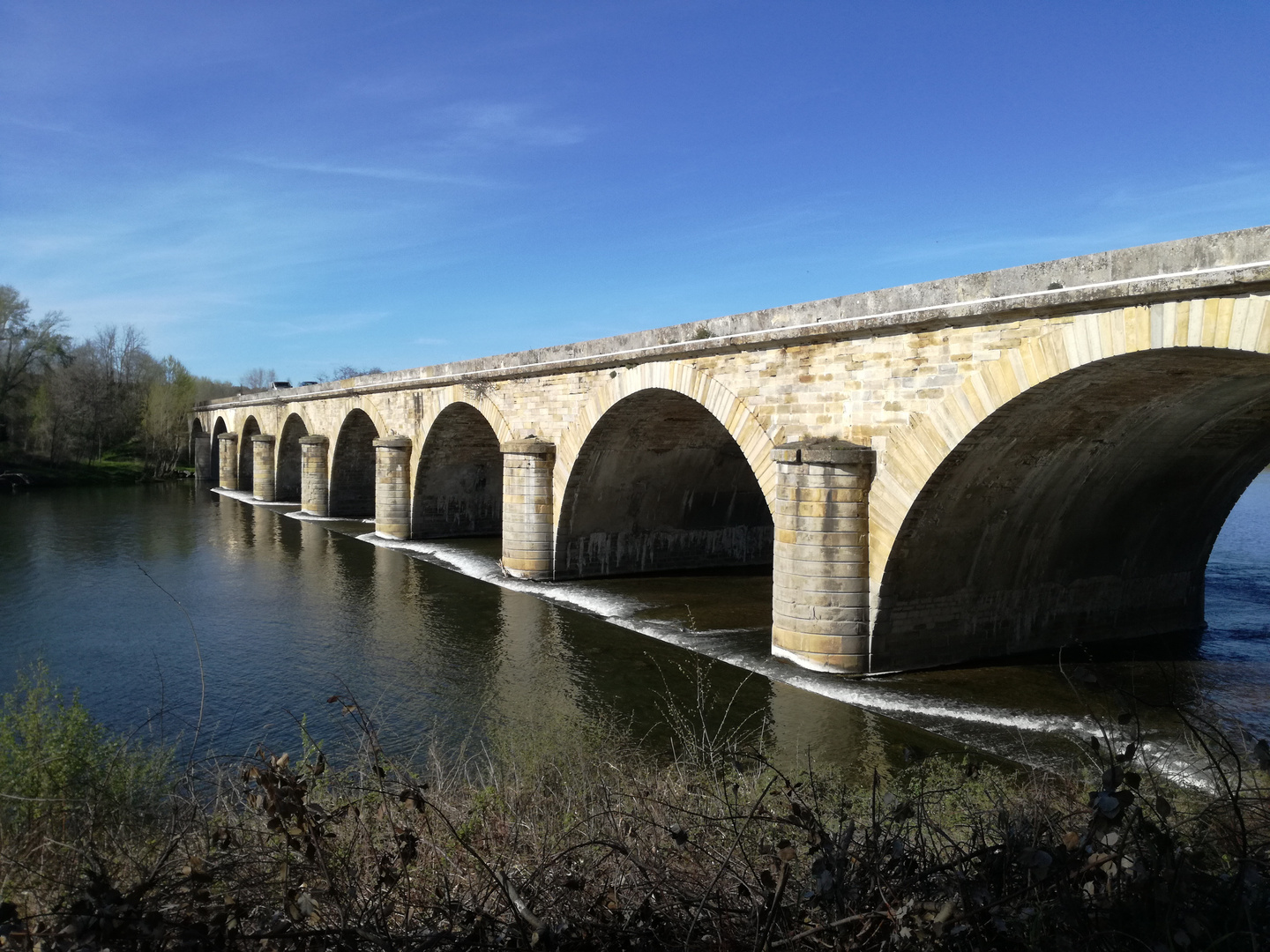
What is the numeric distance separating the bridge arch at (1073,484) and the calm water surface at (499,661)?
0.62 m

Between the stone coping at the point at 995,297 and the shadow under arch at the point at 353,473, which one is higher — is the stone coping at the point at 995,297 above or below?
above

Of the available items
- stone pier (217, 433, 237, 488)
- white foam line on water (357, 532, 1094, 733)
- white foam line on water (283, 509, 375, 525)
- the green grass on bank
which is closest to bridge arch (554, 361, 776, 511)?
white foam line on water (357, 532, 1094, 733)

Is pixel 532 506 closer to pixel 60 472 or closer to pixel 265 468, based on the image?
pixel 265 468

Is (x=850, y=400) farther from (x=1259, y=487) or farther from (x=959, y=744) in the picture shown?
(x=1259, y=487)

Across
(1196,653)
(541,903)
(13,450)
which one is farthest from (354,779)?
(13,450)

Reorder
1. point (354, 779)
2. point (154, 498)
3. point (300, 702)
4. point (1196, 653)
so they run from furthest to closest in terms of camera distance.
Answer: point (154, 498)
point (1196, 653)
point (300, 702)
point (354, 779)

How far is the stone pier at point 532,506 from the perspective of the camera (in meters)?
16.5

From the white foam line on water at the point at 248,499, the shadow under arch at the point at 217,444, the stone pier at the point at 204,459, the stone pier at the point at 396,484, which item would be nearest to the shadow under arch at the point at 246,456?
the white foam line on water at the point at 248,499

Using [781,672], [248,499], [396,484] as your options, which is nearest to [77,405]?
[248,499]

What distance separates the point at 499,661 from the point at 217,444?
129 ft

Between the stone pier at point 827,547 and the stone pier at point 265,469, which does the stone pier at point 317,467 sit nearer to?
the stone pier at point 265,469

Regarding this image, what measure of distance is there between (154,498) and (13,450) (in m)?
12.4

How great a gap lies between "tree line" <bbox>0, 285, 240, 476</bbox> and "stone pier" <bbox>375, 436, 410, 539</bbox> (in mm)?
29274

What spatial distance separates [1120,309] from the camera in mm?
7535
